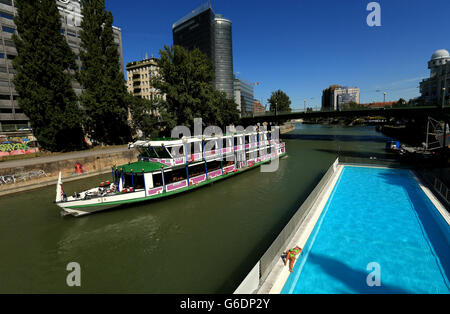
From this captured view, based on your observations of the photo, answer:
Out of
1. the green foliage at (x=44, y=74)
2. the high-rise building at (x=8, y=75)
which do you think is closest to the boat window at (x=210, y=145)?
the green foliage at (x=44, y=74)

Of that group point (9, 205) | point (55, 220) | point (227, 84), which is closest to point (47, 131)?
point (9, 205)

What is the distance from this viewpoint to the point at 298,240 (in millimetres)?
11156

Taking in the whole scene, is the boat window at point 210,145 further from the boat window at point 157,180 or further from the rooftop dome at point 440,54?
the rooftop dome at point 440,54

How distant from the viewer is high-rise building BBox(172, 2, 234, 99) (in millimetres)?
128875

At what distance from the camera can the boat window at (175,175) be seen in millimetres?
19188

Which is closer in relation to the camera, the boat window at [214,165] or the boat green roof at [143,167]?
the boat green roof at [143,167]

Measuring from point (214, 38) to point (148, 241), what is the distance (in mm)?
141377

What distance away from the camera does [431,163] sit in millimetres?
27078

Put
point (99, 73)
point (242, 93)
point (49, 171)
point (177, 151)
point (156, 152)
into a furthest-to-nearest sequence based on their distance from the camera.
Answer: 1. point (242, 93)
2. point (99, 73)
3. point (49, 171)
4. point (177, 151)
5. point (156, 152)

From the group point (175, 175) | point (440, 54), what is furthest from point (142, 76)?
point (440, 54)

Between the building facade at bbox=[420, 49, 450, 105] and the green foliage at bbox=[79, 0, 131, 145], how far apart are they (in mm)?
95468

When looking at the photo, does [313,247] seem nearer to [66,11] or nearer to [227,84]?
[66,11]

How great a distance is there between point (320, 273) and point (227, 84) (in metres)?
133

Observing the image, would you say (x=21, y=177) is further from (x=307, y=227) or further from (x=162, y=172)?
(x=307, y=227)
